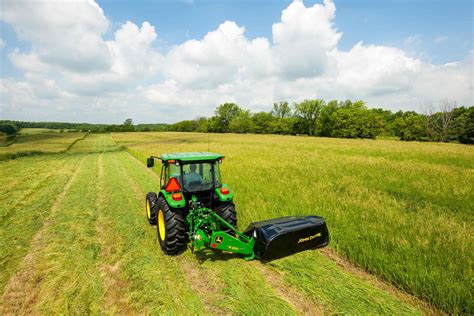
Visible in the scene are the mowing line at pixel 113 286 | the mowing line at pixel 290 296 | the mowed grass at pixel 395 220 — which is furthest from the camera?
the mowed grass at pixel 395 220

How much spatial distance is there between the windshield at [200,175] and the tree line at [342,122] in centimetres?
6191

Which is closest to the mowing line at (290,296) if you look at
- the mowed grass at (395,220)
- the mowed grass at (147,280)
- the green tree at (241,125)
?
the mowed grass at (147,280)

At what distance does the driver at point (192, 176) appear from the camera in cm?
456

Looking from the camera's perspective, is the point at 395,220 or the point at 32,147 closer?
the point at 395,220

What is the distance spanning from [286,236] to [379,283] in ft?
5.12

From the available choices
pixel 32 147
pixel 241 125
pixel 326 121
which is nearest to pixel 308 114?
pixel 326 121

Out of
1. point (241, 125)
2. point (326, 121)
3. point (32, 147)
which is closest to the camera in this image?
Answer: point (32, 147)

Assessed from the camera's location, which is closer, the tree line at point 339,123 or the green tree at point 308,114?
the tree line at point 339,123

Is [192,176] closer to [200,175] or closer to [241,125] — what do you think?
[200,175]

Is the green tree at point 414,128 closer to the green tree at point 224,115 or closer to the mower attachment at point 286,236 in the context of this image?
the green tree at point 224,115

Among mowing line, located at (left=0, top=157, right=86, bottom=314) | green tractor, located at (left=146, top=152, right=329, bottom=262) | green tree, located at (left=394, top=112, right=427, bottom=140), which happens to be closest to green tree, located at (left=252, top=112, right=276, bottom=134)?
green tree, located at (left=394, top=112, right=427, bottom=140)

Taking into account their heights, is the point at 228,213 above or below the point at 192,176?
below

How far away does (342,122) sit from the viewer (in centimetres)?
5944

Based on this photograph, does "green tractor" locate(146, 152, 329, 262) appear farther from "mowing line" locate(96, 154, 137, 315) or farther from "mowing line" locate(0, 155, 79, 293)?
"mowing line" locate(0, 155, 79, 293)
